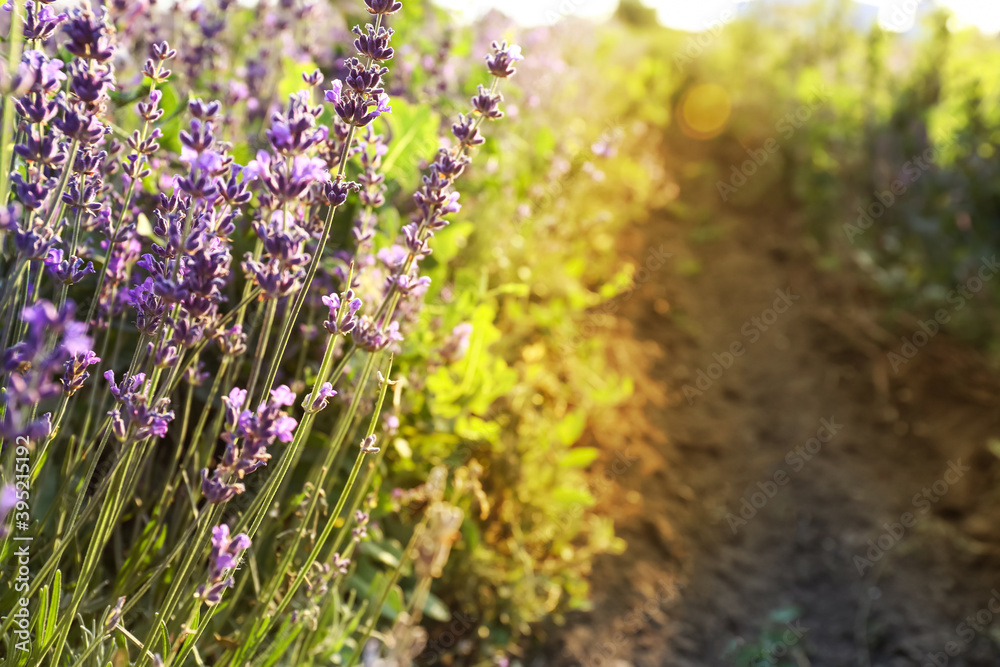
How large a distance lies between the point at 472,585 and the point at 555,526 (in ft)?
1.15

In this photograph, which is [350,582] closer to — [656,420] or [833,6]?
[656,420]

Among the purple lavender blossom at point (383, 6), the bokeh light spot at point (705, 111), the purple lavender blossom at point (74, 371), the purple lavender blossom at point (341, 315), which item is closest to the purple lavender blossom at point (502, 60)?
the purple lavender blossom at point (383, 6)

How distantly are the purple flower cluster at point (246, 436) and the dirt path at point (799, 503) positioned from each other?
56.5 inches

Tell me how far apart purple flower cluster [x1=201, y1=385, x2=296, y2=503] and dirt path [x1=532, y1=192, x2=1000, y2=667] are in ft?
4.71

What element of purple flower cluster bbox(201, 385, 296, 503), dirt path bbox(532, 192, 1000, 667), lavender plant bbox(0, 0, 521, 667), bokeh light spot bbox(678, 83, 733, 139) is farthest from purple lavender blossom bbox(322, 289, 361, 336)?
bokeh light spot bbox(678, 83, 733, 139)

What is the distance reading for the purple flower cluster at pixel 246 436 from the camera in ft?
2.53

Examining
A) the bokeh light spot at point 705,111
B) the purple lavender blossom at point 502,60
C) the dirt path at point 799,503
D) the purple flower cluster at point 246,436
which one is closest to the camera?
the purple flower cluster at point 246,436

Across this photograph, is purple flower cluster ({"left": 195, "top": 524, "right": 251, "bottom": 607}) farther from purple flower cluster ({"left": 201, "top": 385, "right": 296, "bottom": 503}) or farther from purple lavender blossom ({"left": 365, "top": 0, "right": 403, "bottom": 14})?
purple lavender blossom ({"left": 365, "top": 0, "right": 403, "bottom": 14})

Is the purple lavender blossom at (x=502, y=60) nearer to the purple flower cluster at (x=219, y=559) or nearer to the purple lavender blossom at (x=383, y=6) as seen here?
the purple lavender blossom at (x=383, y=6)

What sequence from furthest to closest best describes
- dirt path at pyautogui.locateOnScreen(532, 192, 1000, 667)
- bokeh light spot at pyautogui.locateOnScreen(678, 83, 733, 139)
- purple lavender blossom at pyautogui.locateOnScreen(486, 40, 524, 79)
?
1. bokeh light spot at pyautogui.locateOnScreen(678, 83, 733, 139)
2. dirt path at pyautogui.locateOnScreen(532, 192, 1000, 667)
3. purple lavender blossom at pyautogui.locateOnScreen(486, 40, 524, 79)

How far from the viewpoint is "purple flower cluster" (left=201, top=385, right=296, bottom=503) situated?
2.53 ft

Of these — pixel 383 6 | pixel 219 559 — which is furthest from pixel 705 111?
pixel 219 559

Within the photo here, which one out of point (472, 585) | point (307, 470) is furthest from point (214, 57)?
point (472, 585)

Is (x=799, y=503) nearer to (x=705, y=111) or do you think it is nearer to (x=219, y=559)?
(x=219, y=559)
